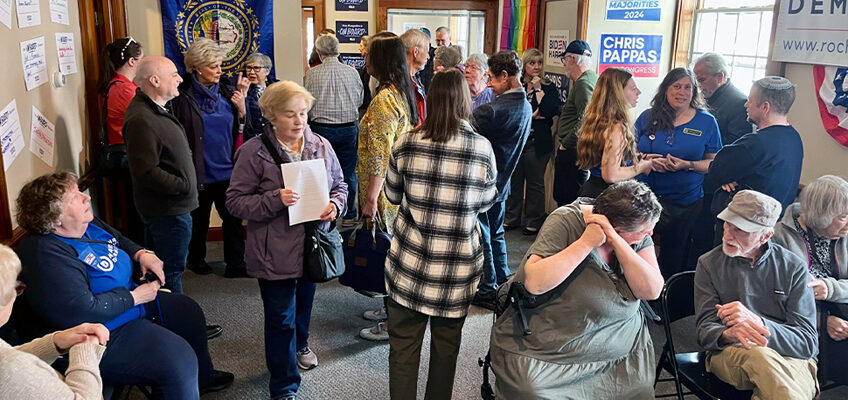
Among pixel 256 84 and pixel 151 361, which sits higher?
pixel 256 84

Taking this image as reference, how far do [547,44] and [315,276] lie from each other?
381 centimetres

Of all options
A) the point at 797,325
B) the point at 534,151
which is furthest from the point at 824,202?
the point at 534,151

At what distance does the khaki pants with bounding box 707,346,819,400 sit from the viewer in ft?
6.69

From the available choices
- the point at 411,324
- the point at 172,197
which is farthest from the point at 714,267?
the point at 172,197

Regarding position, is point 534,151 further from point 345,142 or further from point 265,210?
point 265,210

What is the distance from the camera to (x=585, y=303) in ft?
6.72

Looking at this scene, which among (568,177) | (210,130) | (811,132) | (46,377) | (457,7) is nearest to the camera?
(46,377)

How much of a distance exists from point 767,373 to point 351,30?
540cm

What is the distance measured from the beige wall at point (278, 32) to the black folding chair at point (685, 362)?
3.21 meters

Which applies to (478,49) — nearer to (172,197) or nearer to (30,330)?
(172,197)

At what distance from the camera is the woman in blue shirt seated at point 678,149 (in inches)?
131

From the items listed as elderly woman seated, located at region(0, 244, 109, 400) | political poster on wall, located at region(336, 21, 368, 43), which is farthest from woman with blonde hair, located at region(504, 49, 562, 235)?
elderly woman seated, located at region(0, 244, 109, 400)

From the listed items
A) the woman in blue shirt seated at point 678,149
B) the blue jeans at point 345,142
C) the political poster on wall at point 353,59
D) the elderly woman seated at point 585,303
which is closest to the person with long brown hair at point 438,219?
the elderly woman seated at point 585,303

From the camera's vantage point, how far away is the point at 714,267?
2.30 m
